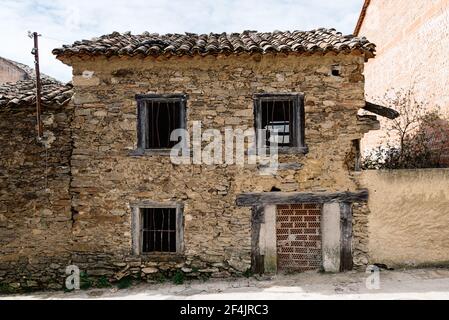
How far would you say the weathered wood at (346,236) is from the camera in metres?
7.67

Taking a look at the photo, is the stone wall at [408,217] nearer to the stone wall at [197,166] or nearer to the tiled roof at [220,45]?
the stone wall at [197,166]

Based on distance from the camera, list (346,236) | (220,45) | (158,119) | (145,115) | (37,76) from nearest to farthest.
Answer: (37,76) → (220,45) → (346,236) → (145,115) → (158,119)

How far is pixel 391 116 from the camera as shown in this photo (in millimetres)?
7824

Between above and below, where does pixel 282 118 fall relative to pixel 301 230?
above

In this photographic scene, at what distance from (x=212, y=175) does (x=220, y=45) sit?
2.69m

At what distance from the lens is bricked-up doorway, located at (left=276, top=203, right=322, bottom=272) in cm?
780

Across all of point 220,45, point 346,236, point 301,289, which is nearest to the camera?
point 301,289

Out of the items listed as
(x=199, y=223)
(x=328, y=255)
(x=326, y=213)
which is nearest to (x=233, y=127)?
(x=199, y=223)

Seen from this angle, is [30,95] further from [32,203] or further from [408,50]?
[408,50]

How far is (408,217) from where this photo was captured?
7.69 metres

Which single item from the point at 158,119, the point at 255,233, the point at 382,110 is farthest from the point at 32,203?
the point at 382,110

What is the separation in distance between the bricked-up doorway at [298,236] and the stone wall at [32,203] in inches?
177

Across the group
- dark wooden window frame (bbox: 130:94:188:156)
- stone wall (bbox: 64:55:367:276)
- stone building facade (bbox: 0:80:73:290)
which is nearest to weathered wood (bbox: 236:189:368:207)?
stone wall (bbox: 64:55:367:276)

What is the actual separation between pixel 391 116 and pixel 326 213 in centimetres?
249
